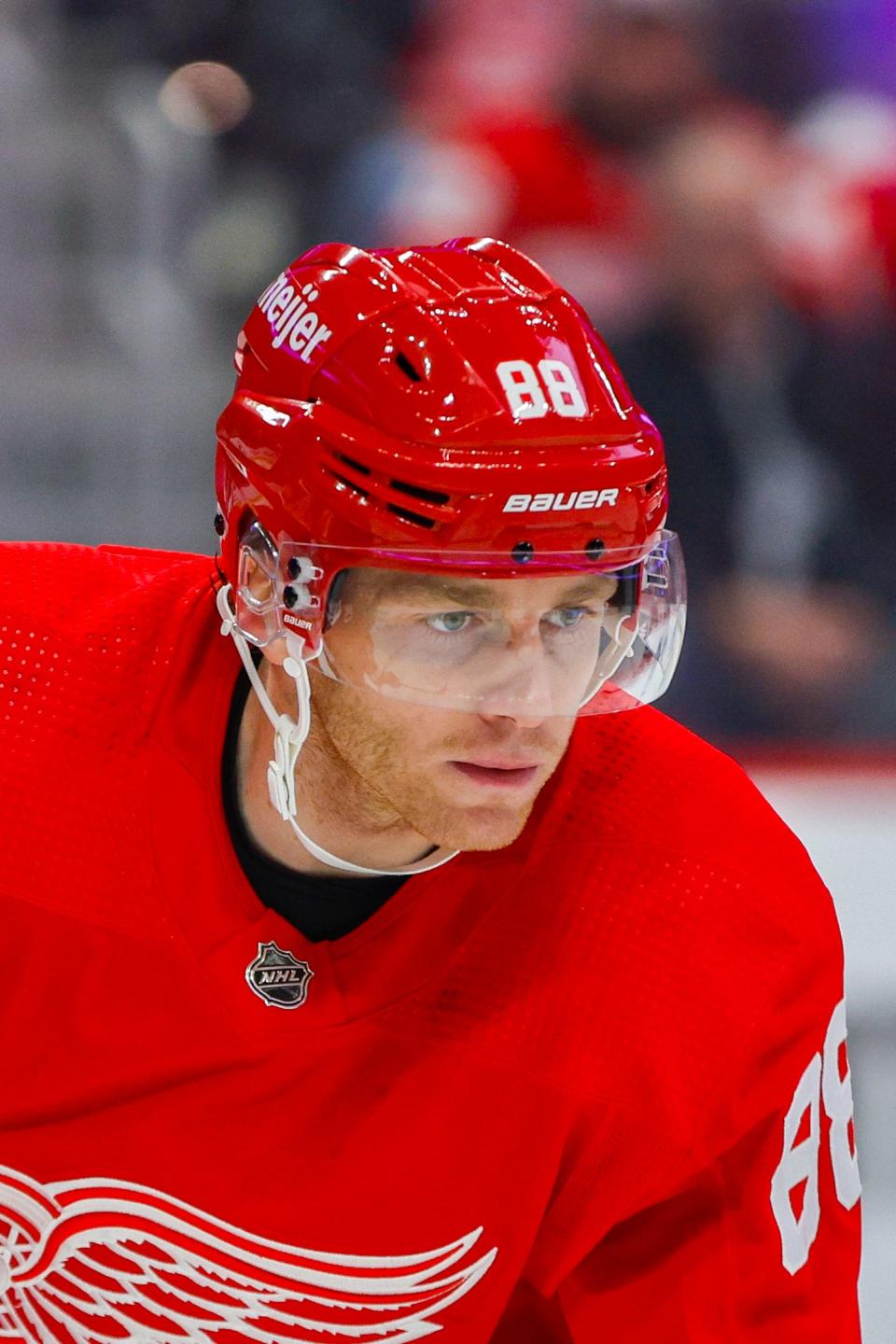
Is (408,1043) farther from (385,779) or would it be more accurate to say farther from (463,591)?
(463,591)

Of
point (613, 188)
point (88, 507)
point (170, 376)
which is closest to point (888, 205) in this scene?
point (613, 188)

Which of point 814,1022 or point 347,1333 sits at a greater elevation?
point 814,1022

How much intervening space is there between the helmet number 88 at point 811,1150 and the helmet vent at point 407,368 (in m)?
0.61

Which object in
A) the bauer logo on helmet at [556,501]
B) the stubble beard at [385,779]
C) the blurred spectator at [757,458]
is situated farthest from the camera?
the blurred spectator at [757,458]

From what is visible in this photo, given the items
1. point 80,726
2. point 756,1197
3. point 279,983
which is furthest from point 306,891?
point 756,1197

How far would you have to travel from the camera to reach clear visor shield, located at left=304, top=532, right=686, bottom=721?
121 centimetres

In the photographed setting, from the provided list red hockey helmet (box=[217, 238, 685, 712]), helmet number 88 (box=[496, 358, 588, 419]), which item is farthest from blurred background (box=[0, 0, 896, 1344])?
helmet number 88 (box=[496, 358, 588, 419])

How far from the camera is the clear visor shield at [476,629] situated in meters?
1.21

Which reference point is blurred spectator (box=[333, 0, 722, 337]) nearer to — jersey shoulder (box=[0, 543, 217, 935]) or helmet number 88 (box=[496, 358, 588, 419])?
jersey shoulder (box=[0, 543, 217, 935])

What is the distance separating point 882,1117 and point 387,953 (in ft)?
3.79

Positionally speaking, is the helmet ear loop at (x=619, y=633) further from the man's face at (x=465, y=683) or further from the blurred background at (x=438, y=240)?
the blurred background at (x=438, y=240)

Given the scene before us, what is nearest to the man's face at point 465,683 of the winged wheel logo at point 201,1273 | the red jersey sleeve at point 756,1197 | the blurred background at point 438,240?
the red jersey sleeve at point 756,1197

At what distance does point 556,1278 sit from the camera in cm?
148

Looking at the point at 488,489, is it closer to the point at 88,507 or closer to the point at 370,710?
the point at 370,710
